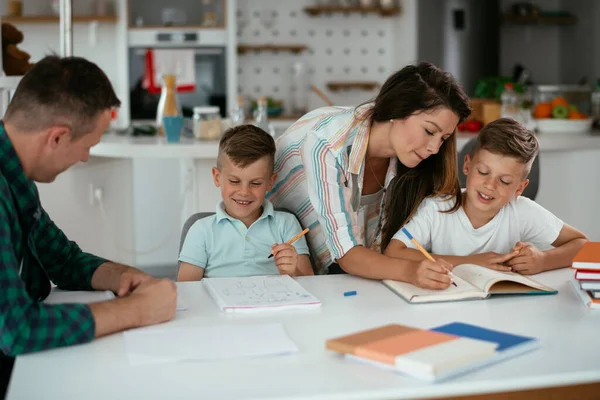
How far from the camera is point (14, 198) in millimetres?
1402

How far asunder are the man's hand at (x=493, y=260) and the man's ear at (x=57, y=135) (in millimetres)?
1009

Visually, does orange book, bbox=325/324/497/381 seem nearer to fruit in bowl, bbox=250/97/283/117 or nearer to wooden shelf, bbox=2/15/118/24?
fruit in bowl, bbox=250/97/283/117

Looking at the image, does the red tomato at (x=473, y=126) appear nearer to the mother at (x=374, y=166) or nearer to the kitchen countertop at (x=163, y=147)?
the kitchen countertop at (x=163, y=147)

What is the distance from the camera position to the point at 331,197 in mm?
1882

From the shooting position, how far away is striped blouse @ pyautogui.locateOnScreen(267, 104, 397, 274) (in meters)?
1.88

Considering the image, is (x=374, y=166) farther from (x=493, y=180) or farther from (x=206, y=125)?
(x=206, y=125)

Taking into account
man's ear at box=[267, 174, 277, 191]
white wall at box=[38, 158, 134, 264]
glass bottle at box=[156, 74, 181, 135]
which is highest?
glass bottle at box=[156, 74, 181, 135]

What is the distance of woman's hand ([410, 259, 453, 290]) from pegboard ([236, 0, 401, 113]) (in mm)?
4618

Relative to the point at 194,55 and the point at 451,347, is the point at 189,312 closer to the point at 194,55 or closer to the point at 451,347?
the point at 451,347

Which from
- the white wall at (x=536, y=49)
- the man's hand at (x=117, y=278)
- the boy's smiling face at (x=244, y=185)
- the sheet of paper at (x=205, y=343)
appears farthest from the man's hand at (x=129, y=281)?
the white wall at (x=536, y=49)

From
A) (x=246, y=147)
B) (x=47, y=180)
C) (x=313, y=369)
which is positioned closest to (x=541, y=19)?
(x=246, y=147)

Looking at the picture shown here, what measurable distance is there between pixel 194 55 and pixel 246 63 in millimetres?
570

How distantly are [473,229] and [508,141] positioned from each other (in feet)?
0.81

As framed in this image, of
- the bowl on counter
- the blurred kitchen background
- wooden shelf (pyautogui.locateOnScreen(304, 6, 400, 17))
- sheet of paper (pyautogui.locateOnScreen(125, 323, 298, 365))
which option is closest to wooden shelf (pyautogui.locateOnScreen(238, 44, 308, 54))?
the blurred kitchen background
